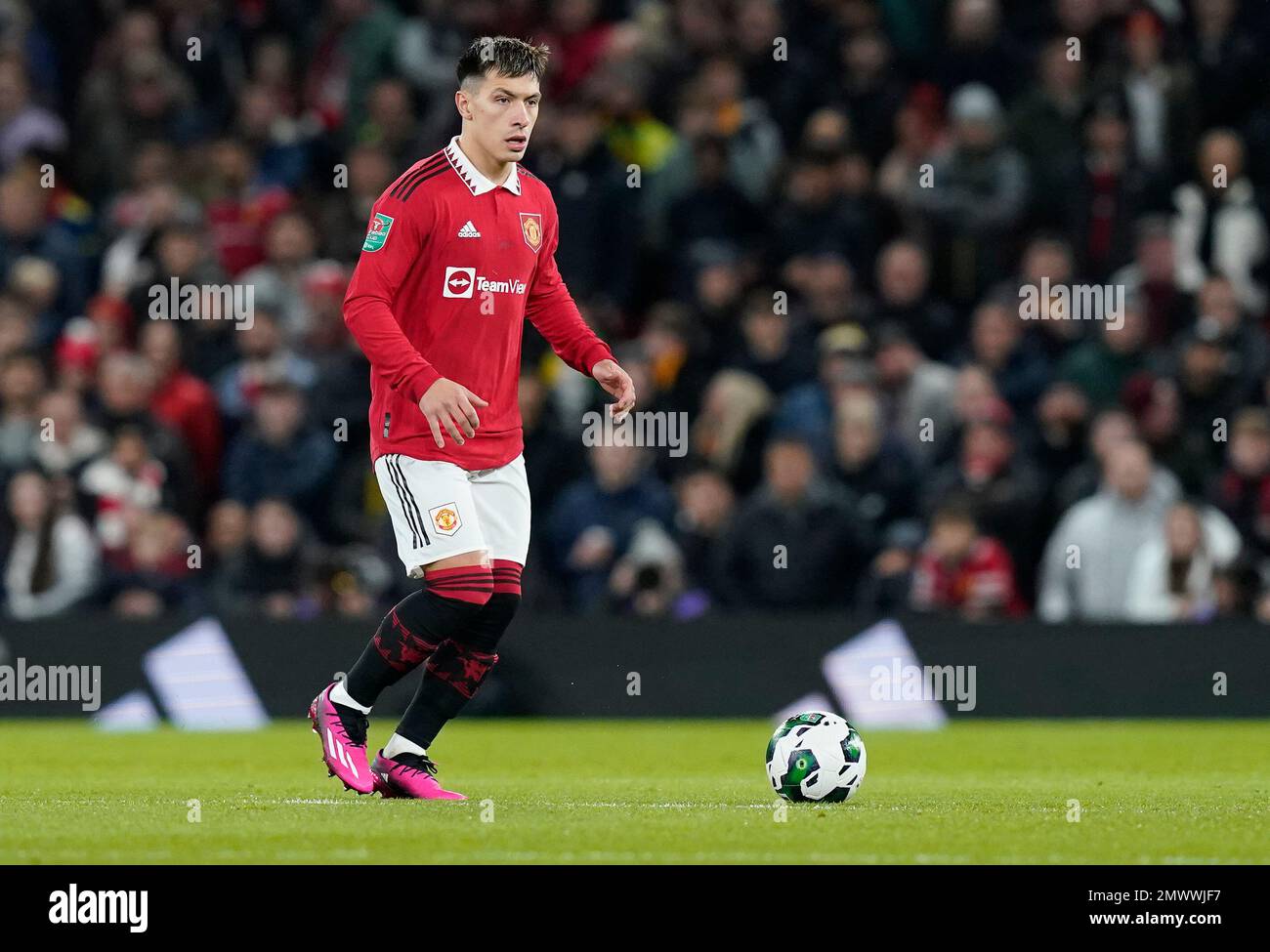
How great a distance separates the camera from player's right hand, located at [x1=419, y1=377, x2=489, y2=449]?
26.2ft

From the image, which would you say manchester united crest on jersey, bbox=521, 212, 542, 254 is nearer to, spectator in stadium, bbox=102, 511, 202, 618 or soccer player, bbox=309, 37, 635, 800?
soccer player, bbox=309, 37, 635, 800

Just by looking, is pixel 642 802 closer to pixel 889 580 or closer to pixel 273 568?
pixel 889 580

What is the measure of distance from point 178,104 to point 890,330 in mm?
5888

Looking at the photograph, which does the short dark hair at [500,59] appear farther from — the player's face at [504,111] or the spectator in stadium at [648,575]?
the spectator in stadium at [648,575]

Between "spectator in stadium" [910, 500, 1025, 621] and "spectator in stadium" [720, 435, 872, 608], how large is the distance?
46 centimetres

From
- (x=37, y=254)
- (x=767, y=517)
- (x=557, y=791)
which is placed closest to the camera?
(x=557, y=791)

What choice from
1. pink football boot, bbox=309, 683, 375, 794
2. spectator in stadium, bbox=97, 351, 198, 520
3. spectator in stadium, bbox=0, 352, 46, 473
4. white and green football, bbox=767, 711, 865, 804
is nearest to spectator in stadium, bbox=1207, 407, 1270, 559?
spectator in stadium, bbox=97, 351, 198, 520

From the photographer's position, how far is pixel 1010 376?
15523 millimetres

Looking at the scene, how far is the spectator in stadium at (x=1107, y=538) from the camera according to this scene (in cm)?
1448

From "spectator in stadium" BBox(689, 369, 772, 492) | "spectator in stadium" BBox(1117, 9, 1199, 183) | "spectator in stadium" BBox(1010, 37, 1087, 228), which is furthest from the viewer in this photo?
"spectator in stadium" BBox(1117, 9, 1199, 183)

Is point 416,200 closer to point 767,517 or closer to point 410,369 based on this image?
point 410,369

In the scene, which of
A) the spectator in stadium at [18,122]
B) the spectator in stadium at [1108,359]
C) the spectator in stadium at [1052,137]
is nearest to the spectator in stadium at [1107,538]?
the spectator in stadium at [1108,359]

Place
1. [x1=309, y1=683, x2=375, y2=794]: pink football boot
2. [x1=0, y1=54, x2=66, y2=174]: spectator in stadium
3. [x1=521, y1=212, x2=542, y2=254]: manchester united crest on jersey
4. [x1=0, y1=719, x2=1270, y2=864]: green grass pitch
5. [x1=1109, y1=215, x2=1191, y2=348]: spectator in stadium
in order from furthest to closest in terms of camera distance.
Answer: [x1=0, y1=54, x2=66, y2=174]: spectator in stadium → [x1=1109, y1=215, x2=1191, y2=348]: spectator in stadium → [x1=521, y1=212, x2=542, y2=254]: manchester united crest on jersey → [x1=309, y1=683, x2=375, y2=794]: pink football boot → [x1=0, y1=719, x2=1270, y2=864]: green grass pitch
